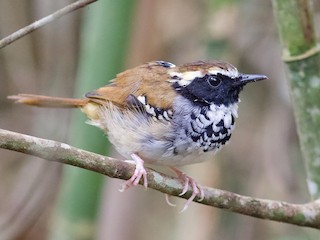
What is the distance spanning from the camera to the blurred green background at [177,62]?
3883mm

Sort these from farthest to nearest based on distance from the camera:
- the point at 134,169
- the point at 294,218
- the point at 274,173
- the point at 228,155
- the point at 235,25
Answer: the point at 228,155 → the point at 274,173 → the point at 235,25 → the point at 294,218 → the point at 134,169

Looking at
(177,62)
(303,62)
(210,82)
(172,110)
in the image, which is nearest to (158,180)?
(172,110)

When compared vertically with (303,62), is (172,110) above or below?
below

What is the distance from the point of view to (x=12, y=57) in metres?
4.38

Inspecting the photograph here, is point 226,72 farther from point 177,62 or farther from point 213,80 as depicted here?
point 177,62

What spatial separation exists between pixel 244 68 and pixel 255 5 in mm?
384

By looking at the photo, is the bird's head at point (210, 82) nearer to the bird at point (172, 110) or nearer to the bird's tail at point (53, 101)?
the bird at point (172, 110)

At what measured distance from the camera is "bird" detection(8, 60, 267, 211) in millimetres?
2535

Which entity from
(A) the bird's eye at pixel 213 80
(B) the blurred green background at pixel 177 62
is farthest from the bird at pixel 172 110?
(B) the blurred green background at pixel 177 62

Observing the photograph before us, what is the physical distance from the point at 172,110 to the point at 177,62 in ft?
6.99

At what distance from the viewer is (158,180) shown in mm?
2240

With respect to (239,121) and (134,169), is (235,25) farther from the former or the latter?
(134,169)

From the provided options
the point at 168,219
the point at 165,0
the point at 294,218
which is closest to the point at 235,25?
the point at 165,0

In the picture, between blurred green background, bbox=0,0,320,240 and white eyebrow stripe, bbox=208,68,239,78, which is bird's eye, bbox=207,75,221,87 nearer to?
white eyebrow stripe, bbox=208,68,239,78
